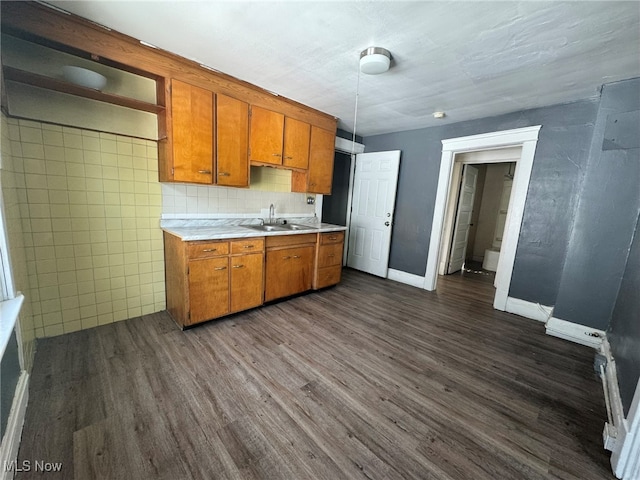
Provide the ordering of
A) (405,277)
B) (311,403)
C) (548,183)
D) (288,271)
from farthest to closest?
(405,277) → (288,271) → (548,183) → (311,403)

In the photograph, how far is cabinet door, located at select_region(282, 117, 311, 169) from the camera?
10.0ft

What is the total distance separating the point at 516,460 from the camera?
1.30m

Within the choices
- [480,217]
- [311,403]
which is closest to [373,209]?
[311,403]

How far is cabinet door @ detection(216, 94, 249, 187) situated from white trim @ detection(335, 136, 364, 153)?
1743mm

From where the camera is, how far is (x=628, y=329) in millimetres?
1740

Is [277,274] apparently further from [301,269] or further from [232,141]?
[232,141]

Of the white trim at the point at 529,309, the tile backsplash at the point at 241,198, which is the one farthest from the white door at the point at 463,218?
the tile backsplash at the point at 241,198

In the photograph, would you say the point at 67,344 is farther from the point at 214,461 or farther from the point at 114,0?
the point at 114,0

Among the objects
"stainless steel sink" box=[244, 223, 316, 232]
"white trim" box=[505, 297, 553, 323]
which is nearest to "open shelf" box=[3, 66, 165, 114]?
"stainless steel sink" box=[244, 223, 316, 232]

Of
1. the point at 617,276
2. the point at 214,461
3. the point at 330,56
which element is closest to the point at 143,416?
the point at 214,461

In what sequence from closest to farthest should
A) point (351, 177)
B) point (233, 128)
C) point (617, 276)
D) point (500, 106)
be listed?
point (617, 276), point (233, 128), point (500, 106), point (351, 177)

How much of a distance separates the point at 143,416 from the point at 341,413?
1140 mm

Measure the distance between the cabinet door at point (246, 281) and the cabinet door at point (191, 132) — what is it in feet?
2.88

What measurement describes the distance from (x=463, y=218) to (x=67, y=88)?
5486mm
